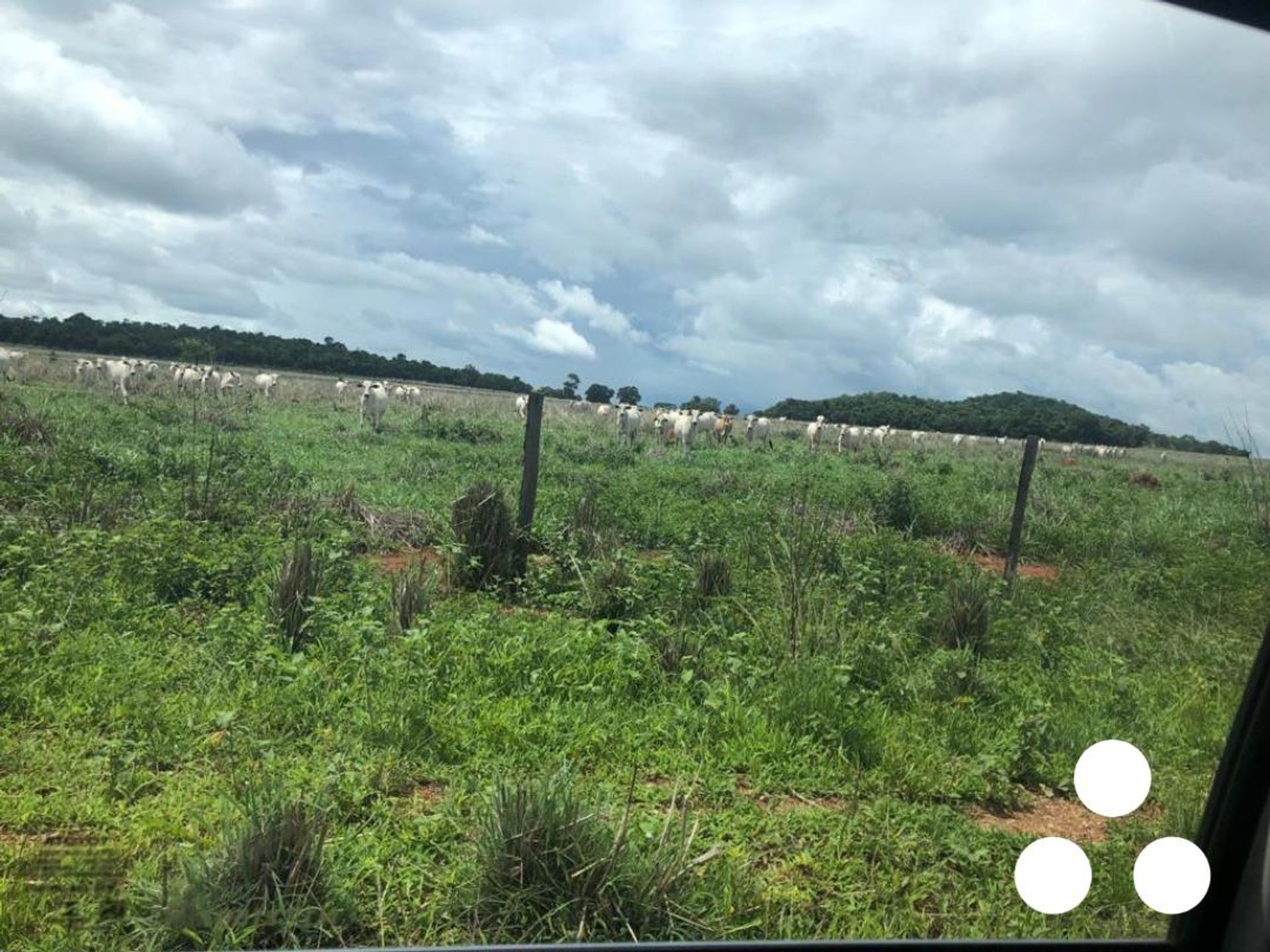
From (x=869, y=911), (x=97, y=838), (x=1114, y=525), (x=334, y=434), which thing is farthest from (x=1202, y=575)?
(x=97, y=838)

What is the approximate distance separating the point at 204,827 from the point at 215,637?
816mm

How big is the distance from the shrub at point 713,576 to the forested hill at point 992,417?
1.14 metres

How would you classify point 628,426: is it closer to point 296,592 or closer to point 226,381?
point 296,592

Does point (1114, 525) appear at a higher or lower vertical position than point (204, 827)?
higher

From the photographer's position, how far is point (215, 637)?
125 inches

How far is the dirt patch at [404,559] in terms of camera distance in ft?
13.1

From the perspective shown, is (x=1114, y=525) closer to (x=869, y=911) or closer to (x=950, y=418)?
(x=950, y=418)

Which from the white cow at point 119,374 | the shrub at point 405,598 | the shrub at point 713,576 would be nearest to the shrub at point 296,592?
the shrub at point 405,598

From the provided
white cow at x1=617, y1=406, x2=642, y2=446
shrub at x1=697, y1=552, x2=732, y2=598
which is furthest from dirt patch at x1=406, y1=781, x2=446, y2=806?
white cow at x1=617, y1=406, x2=642, y2=446

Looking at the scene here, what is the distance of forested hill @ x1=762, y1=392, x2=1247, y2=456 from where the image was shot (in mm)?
3488

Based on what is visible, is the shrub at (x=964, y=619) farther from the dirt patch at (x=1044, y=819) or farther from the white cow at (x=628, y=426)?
the white cow at (x=628, y=426)

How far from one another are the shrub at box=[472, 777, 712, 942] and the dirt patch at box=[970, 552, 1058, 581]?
3.09 m

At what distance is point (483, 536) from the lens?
202 inches

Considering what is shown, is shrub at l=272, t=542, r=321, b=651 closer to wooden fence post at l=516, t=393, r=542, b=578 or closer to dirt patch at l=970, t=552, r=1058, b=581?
Answer: wooden fence post at l=516, t=393, r=542, b=578
